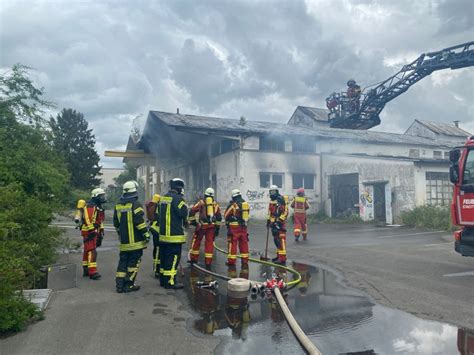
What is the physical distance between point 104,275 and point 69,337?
10.7 ft

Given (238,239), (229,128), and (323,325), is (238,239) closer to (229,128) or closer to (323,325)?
(323,325)

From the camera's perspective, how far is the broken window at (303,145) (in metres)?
22.1

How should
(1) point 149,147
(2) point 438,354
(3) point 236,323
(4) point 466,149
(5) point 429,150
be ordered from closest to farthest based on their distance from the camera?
(2) point 438,354, (3) point 236,323, (4) point 466,149, (1) point 149,147, (5) point 429,150

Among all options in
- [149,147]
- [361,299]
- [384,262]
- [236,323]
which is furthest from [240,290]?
[149,147]

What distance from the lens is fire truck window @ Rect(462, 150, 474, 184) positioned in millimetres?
6988

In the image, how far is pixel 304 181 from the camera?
2184cm

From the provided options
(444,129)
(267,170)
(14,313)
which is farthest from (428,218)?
(444,129)

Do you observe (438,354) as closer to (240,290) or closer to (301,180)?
(240,290)

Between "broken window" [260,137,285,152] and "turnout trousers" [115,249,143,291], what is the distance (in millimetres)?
15817

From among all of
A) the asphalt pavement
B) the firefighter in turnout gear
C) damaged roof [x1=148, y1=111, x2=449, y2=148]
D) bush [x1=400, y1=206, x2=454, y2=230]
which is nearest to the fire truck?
the asphalt pavement

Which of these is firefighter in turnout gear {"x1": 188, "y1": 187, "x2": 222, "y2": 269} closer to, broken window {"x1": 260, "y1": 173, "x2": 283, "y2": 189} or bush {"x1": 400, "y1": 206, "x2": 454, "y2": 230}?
bush {"x1": 400, "y1": 206, "x2": 454, "y2": 230}

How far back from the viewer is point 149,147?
26.9 meters

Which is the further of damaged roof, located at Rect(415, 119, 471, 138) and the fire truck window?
damaged roof, located at Rect(415, 119, 471, 138)

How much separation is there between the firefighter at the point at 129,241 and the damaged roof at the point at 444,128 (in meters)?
38.1
